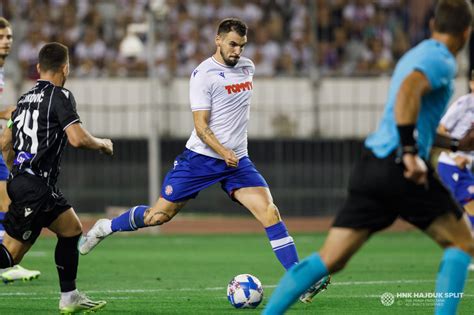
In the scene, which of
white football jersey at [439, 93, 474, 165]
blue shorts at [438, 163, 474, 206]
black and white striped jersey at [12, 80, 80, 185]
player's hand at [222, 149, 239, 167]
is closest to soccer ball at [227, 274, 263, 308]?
player's hand at [222, 149, 239, 167]

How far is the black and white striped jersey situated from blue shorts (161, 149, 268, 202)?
5.47 feet

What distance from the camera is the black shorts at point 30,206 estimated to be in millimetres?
8492

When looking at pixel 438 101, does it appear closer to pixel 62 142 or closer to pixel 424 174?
pixel 424 174

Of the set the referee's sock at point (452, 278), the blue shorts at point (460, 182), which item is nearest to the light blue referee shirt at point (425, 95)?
the referee's sock at point (452, 278)

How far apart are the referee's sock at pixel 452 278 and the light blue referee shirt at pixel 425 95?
659mm

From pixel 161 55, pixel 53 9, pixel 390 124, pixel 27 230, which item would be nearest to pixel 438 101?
pixel 390 124

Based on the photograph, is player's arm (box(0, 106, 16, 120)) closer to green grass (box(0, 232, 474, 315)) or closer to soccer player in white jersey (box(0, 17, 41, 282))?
soccer player in white jersey (box(0, 17, 41, 282))

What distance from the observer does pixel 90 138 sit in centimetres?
823

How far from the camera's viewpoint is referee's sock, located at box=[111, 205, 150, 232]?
33.8 feet

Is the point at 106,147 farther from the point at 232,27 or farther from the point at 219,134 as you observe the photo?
the point at 232,27

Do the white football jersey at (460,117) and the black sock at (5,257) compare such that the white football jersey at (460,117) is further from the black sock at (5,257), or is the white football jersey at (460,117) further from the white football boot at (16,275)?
the black sock at (5,257)

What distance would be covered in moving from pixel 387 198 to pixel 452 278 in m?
0.67

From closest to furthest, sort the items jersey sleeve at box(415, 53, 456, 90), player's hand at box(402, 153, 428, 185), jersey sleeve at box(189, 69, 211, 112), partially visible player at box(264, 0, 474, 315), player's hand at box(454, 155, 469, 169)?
player's hand at box(402, 153, 428, 185) < jersey sleeve at box(415, 53, 456, 90) < partially visible player at box(264, 0, 474, 315) < jersey sleeve at box(189, 69, 211, 112) < player's hand at box(454, 155, 469, 169)

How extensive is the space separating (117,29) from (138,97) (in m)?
2.50
